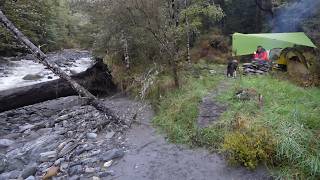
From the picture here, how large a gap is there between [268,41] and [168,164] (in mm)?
10764

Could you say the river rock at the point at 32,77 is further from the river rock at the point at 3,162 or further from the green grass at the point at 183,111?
the river rock at the point at 3,162

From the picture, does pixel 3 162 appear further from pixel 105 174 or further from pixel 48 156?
pixel 105 174

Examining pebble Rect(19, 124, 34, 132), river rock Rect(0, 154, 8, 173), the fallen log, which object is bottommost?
river rock Rect(0, 154, 8, 173)

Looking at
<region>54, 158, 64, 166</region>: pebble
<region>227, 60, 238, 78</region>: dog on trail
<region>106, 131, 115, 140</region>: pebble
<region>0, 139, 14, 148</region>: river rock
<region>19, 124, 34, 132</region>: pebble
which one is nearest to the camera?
<region>54, 158, 64, 166</region>: pebble

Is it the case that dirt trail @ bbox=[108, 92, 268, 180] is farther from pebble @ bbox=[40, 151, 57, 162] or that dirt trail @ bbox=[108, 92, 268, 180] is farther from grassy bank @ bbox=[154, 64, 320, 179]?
pebble @ bbox=[40, 151, 57, 162]

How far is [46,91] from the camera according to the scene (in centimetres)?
1130

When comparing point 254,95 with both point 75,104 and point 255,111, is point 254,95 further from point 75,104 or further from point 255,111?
point 75,104

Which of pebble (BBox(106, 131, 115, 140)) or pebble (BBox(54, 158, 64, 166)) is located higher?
pebble (BBox(106, 131, 115, 140))

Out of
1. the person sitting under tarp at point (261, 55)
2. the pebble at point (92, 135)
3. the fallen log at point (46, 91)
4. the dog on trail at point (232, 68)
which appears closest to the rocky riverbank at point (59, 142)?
the pebble at point (92, 135)

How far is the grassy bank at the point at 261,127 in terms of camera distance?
5953mm

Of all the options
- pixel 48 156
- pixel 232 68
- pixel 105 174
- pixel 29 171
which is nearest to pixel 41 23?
pixel 232 68

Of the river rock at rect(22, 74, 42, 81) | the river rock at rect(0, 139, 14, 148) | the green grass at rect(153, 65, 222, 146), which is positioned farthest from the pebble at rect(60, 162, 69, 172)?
the river rock at rect(22, 74, 42, 81)

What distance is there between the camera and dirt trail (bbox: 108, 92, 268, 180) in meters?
6.41

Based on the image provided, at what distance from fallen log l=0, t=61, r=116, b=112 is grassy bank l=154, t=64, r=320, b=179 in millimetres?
3570
